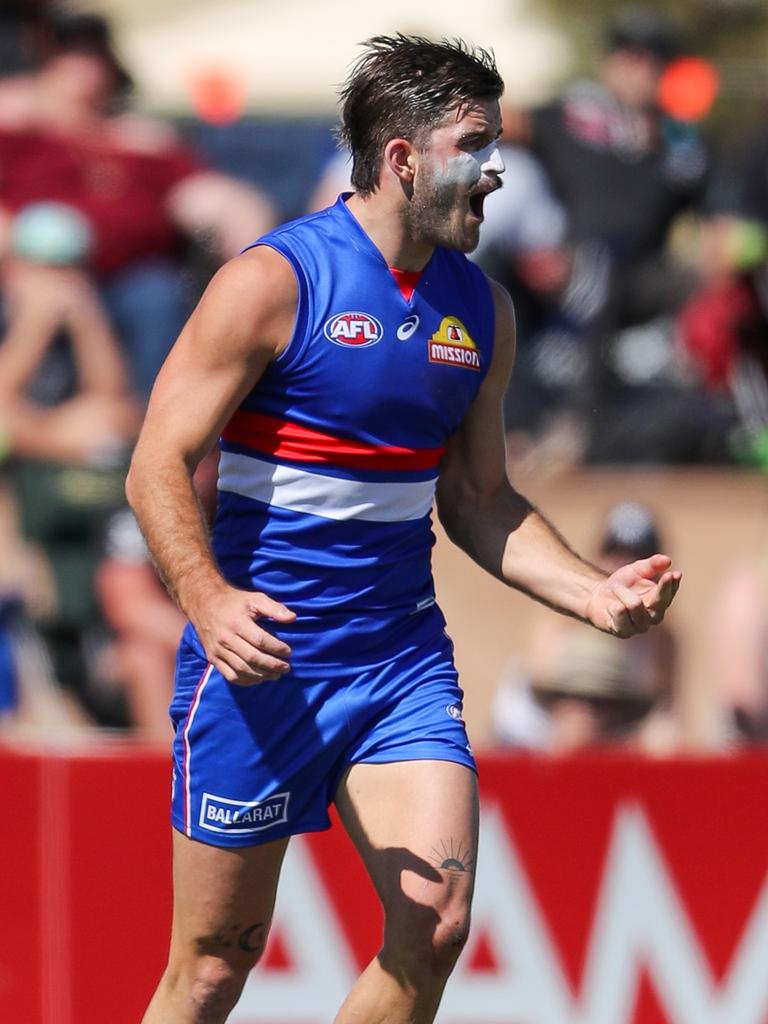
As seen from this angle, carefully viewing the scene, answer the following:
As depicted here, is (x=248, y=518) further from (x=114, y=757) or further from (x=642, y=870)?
(x=642, y=870)

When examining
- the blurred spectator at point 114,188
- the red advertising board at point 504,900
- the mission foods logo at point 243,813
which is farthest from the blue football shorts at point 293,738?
the blurred spectator at point 114,188

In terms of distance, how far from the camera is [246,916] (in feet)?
14.2

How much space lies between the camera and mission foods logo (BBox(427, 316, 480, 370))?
4.27 metres

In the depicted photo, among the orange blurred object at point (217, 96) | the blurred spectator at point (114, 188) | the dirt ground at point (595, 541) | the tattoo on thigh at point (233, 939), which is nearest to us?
the tattoo on thigh at point (233, 939)

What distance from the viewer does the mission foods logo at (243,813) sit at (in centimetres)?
426

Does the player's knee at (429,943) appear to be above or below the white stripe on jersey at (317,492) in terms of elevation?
below

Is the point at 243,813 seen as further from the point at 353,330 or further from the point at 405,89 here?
the point at 405,89

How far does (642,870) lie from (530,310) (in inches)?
130

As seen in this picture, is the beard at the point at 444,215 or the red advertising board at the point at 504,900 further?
the red advertising board at the point at 504,900

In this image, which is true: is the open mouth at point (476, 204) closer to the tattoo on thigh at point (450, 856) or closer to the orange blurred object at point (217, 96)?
the tattoo on thigh at point (450, 856)

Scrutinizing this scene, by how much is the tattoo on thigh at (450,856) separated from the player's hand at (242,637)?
59cm

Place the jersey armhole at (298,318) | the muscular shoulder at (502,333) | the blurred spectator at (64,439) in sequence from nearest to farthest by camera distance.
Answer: the jersey armhole at (298,318), the muscular shoulder at (502,333), the blurred spectator at (64,439)

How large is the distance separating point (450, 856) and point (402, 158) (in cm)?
160

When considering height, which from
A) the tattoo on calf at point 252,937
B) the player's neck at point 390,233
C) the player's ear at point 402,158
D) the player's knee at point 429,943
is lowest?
the tattoo on calf at point 252,937
